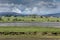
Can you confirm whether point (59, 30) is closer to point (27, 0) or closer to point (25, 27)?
point (25, 27)

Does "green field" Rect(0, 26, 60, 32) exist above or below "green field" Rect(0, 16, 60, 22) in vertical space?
below

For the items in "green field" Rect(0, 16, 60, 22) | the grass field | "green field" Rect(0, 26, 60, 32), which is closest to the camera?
the grass field

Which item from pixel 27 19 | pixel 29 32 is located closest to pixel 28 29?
pixel 29 32

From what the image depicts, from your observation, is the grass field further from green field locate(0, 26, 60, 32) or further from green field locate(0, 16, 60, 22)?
green field locate(0, 16, 60, 22)

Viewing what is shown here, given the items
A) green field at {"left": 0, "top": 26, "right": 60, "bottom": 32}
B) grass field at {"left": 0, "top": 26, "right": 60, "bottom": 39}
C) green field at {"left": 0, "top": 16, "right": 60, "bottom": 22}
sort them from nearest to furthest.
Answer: grass field at {"left": 0, "top": 26, "right": 60, "bottom": 39} < green field at {"left": 0, "top": 26, "right": 60, "bottom": 32} < green field at {"left": 0, "top": 16, "right": 60, "bottom": 22}

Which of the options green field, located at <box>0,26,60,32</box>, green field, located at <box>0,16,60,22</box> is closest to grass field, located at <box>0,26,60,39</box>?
green field, located at <box>0,26,60,32</box>

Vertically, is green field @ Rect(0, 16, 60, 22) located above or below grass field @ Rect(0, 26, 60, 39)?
above

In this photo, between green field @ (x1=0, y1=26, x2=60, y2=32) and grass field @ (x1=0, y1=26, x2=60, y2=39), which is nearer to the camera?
grass field @ (x1=0, y1=26, x2=60, y2=39)

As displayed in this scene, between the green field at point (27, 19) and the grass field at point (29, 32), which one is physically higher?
the green field at point (27, 19)

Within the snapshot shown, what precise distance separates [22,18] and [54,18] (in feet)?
7.46

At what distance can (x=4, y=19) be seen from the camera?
9805mm

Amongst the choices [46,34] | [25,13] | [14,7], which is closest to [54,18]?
[46,34]

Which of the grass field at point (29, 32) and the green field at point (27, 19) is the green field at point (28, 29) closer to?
the grass field at point (29, 32)

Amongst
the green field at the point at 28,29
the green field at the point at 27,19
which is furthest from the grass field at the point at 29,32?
the green field at the point at 27,19
